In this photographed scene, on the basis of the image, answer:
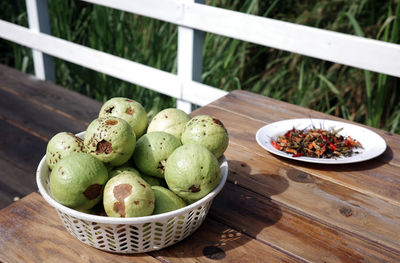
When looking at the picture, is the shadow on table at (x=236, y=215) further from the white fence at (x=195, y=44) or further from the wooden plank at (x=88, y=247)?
the white fence at (x=195, y=44)

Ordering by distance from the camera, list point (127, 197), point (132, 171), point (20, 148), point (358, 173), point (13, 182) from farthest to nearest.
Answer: point (20, 148) < point (13, 182) < point (358, 173) < point (132, 171) < point (127, 197)

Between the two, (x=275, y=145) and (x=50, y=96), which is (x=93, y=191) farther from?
(x=50, y=96)

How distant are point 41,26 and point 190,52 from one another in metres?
1.23

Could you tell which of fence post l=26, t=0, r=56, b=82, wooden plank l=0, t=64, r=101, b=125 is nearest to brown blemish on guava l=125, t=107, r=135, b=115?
wooden plank l=0, t=64, r=101, b=125

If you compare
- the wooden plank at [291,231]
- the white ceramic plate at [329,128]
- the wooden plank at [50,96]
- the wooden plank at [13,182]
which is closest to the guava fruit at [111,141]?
the wooden plank at [291,231]

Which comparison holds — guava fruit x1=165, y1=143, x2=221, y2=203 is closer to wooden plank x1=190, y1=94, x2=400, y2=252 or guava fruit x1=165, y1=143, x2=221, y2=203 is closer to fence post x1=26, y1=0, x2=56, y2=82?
wooden plank x1=190, y1=94, x2=400, y2=252

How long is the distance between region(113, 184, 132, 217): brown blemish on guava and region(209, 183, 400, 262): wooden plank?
0.24m

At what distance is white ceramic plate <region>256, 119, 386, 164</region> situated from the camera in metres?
1.05

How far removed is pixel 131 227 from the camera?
70 centimetres

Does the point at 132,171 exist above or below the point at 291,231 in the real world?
above

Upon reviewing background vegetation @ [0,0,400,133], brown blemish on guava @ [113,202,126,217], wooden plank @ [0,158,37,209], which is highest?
brown blemish on guava @ [113,202,126,217]

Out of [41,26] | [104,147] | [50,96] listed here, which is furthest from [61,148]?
[41,26]

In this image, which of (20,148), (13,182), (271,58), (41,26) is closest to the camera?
(13,182)

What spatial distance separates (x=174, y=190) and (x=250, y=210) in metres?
0.22
